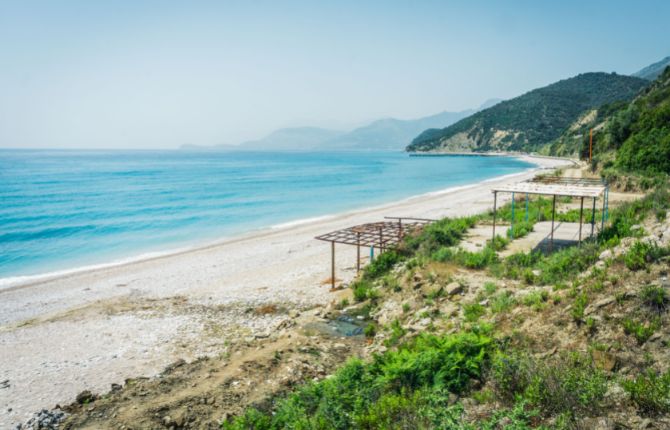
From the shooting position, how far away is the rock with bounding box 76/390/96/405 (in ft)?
26.9

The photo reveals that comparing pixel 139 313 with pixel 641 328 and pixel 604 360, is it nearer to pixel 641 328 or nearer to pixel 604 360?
pixel 604 360

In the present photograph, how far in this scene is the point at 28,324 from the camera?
13539 millimetres

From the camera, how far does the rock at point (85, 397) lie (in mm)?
8184

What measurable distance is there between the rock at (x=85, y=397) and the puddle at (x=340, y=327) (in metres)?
5.09

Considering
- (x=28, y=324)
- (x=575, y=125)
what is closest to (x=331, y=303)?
(x=28, y=324)

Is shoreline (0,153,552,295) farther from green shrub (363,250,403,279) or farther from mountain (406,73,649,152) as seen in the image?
mountain (406,73,649,152)

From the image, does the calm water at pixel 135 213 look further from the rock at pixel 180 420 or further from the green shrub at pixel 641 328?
the green shrub at pixel 641 328

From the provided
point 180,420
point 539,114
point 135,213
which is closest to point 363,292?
point 180,420

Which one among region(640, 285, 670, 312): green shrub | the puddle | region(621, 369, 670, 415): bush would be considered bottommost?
the puddle

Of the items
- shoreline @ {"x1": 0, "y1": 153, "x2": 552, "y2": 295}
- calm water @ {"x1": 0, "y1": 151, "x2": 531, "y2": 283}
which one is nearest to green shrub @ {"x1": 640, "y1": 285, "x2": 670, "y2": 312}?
shoreline @ {"x1": 0, "y1": 153, "x2": 552, "y2": 295}

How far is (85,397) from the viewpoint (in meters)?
8.28

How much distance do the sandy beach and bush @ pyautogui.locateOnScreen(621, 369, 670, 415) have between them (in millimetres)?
8618

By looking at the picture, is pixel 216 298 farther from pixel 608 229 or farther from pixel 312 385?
pixel 608 229

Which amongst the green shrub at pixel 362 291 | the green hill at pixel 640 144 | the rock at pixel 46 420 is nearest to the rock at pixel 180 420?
the rock at pixel 46 420
